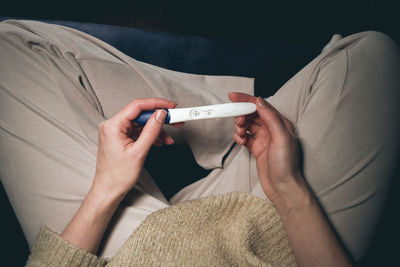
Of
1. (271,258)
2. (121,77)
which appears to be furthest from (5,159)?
(271,258)

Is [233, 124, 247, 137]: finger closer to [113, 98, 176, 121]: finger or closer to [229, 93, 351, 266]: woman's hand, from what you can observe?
[229, 93, 351, 266]: woman's hand

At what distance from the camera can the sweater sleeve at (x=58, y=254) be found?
0.45m

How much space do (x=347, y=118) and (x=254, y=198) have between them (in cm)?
25

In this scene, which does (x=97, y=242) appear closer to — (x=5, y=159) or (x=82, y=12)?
(x=5, y=159)

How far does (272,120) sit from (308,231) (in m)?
0.24

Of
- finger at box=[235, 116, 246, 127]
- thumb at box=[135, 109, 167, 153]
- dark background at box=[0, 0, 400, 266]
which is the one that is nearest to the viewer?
thumb at box=[135, 109, 167, 153]

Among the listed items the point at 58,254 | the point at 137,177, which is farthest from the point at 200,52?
the point at 58,254

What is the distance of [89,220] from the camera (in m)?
0.46

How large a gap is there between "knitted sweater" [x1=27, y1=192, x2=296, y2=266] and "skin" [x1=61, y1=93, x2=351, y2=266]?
1.1 inches

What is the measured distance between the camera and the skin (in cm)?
45

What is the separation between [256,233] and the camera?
0.49 metres

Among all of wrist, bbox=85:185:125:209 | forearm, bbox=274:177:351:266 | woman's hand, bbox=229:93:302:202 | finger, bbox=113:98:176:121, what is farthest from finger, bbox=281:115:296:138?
wrist, bbox=85:185:125:209

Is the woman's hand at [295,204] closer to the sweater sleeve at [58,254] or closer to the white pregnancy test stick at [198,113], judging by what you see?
the white pregnancy test stick at [198,113]

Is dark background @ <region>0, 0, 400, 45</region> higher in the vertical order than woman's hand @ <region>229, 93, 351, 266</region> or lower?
higher
